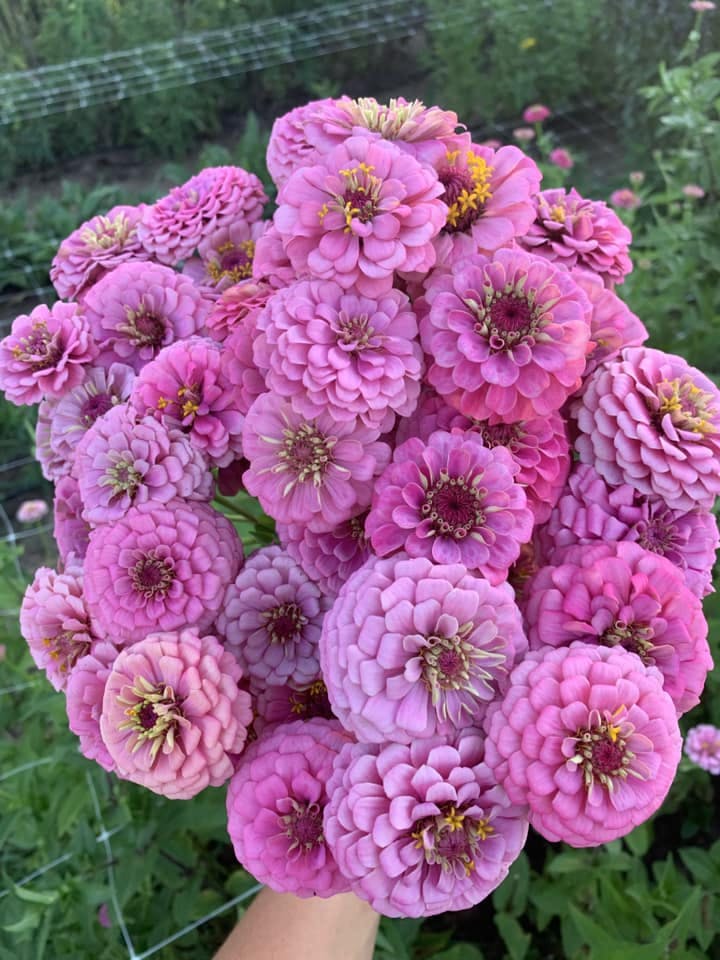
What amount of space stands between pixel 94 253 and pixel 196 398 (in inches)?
12.8

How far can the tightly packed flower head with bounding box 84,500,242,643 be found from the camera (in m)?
0.68

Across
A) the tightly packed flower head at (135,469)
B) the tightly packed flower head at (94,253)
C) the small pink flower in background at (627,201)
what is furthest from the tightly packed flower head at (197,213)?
the small pink flower in background at (627,201)

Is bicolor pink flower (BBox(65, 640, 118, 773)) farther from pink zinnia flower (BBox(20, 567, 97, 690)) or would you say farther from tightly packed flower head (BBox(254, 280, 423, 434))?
tightly packed flower head (BBox(254, 280, 423, 434))

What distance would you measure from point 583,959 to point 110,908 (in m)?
0.72

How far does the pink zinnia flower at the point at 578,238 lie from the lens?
0.80 metres

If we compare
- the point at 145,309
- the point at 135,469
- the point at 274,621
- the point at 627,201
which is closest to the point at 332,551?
the point at 274,621

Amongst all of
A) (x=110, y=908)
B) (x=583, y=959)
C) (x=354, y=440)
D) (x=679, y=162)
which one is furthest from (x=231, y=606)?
(x=679, y=162)

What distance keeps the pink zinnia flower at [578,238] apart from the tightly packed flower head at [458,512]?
0.28 meters

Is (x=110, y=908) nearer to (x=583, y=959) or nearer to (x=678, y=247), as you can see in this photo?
(x=583, y=959)

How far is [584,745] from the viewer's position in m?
0.59

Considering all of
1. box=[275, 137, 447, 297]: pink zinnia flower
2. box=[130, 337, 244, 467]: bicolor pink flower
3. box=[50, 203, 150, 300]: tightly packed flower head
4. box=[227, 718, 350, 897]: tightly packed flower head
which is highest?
box=[275, 137, 447, 297]: pink zinnia flower

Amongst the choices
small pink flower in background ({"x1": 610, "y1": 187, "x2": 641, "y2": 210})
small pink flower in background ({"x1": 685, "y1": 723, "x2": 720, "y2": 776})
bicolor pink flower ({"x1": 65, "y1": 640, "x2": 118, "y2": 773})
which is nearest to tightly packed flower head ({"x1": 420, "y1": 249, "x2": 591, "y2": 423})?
bicolor pink flower ({"x1": 65, "y1": 640, "x2": 118, "y2": 773})

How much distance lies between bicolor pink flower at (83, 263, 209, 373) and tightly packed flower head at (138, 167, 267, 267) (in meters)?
0.08

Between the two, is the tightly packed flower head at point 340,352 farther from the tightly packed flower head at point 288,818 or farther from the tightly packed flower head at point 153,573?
the tightly packed flower head at point 288,818
